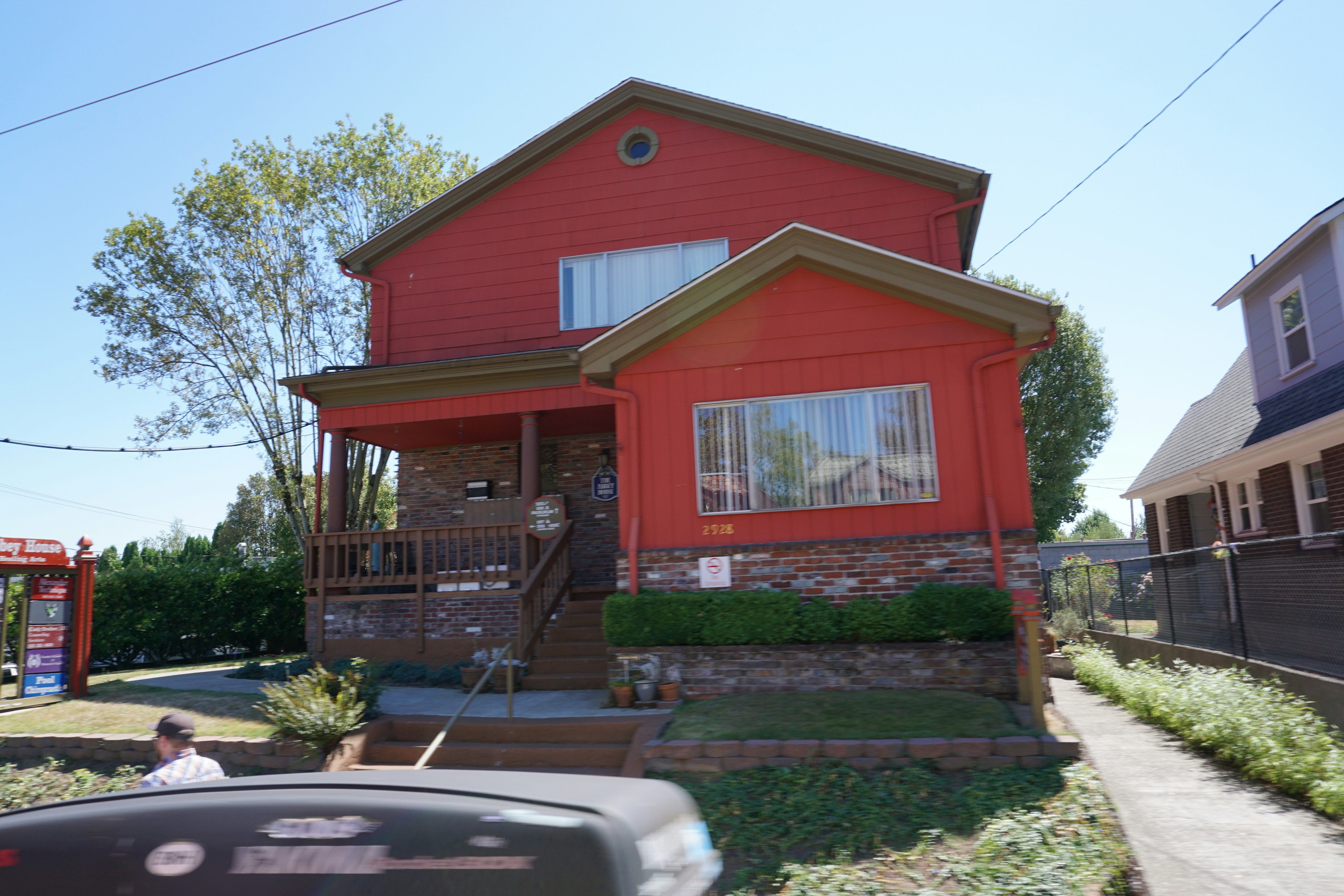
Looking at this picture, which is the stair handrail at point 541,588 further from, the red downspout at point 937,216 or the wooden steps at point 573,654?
the red downspout at point 937,216

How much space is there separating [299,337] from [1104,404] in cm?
2598

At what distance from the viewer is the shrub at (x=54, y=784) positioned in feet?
25.9

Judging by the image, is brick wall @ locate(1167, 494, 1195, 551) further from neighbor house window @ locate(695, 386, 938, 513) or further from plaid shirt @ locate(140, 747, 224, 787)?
plaid shirt @ locate(140, 747, 224, 787)

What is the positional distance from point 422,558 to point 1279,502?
1368 centimetres

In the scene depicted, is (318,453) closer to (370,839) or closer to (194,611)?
(194,611)

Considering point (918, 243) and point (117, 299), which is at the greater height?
point (117, 299)

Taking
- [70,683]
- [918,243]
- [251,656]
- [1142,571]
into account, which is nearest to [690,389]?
[918,243]

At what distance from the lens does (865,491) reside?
9.90 m

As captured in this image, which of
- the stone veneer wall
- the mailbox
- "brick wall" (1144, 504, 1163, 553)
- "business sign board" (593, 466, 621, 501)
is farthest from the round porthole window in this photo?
"brick wall" (1144, 504, 1163, 553)

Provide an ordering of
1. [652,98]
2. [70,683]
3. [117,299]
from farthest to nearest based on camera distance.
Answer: [117,299] → [652,98] → [70,683]

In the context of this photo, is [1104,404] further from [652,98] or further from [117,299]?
[117,299]

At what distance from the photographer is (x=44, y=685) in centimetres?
1109

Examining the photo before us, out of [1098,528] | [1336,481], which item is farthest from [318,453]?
[1098,528]

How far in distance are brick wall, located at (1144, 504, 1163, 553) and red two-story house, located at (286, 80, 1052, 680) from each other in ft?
30.1
